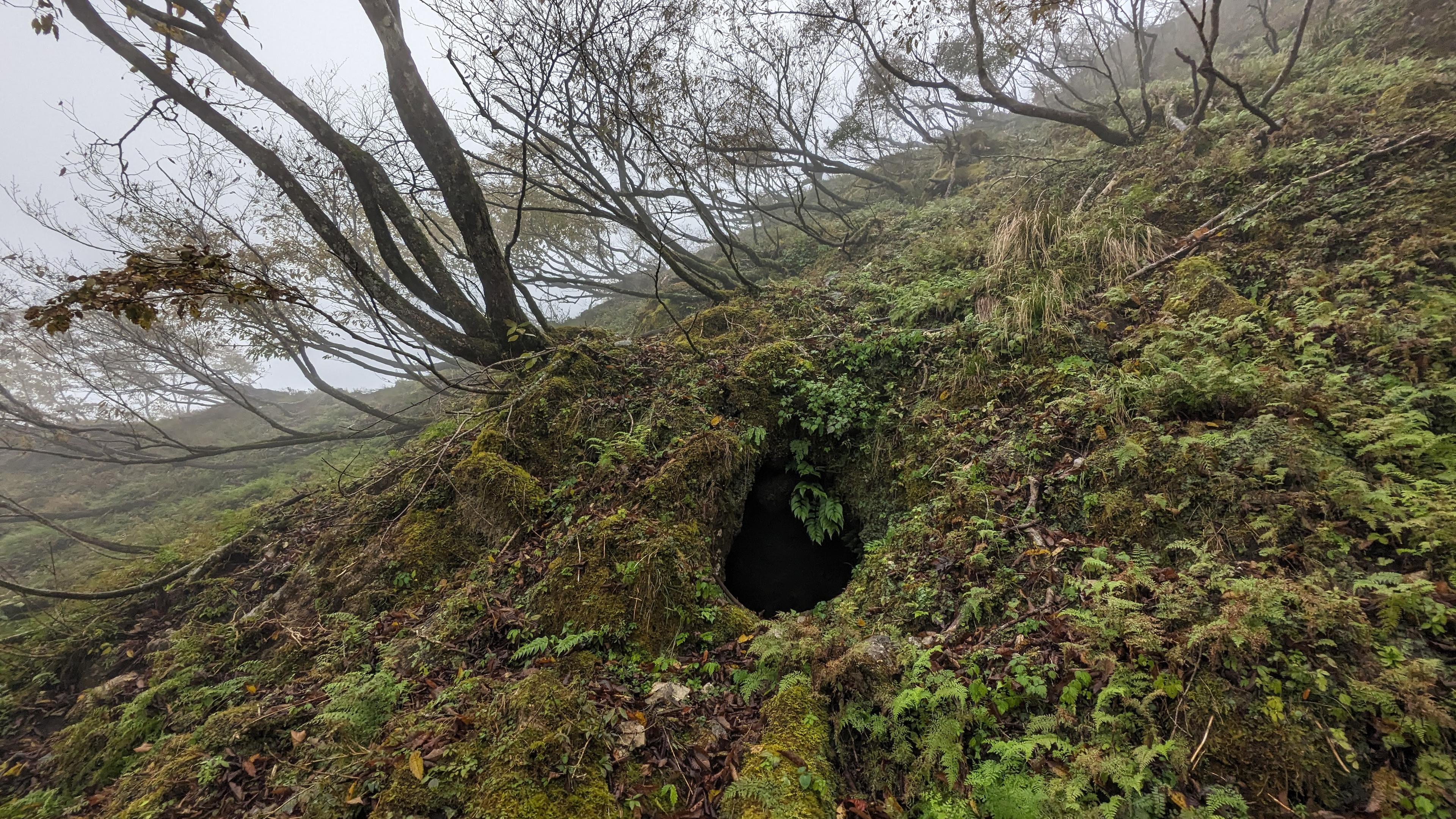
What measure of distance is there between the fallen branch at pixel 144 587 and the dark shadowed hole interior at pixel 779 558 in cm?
637

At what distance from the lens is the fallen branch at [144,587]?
17.0 feet

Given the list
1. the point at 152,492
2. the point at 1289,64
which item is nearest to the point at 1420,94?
the point at 1289,64

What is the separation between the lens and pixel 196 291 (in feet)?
12.0

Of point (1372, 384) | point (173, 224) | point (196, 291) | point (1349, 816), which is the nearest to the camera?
point (1349, 816)

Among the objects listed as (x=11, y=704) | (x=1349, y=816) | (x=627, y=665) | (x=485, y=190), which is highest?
(x=485, y=190)

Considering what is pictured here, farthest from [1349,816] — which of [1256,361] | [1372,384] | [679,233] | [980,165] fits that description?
[980,165]

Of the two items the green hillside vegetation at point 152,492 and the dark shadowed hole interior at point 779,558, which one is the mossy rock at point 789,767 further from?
the green hillside vegetation at point 152,492

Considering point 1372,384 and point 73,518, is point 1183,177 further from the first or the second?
point 73,518

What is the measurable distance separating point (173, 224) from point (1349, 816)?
1703 cm

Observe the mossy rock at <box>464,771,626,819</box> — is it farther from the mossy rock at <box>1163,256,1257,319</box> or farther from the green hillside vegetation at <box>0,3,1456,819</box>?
the mossy rock at <box>1163,256,1257,319</box>

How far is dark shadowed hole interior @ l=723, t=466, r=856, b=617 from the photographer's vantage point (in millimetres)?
5715

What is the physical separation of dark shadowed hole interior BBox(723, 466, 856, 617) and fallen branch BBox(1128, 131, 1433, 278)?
4553mm

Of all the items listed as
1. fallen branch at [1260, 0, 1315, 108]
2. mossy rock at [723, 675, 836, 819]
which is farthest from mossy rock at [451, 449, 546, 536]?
fallen branch at [1260, 0, 1315, 108]

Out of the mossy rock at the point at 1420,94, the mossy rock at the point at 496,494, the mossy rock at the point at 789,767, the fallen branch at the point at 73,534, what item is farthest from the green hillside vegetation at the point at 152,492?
the mossy rock at the point at 1420,94
